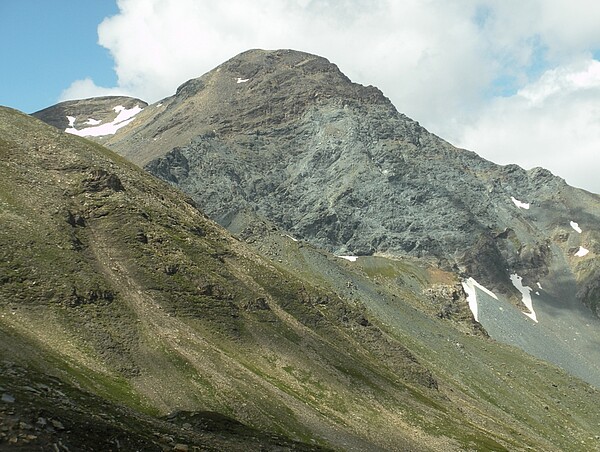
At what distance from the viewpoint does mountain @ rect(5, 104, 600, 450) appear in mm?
38094

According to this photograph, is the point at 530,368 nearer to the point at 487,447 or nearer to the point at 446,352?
the point at 446,352

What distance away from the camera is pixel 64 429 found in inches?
1007

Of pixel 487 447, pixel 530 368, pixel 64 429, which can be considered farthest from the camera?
pixel 530 368

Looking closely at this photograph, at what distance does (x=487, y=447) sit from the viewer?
8269 cm

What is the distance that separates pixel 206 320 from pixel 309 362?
53.7ft

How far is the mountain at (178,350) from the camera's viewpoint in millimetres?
38094

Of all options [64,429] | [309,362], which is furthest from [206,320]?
[64,429]

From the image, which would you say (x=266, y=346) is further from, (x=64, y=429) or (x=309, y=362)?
(x=64, y=429)

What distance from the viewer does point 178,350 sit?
6900 centimetres

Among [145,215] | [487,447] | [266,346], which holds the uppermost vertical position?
[145,215]

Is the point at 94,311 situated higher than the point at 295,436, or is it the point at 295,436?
the point at 94,311

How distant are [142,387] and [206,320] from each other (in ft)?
78.1

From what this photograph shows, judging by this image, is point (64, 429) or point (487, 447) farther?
point (487, 447)

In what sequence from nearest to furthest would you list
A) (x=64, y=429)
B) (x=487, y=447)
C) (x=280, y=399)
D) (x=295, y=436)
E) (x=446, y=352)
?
1. (x=64, y=429)
2. (x=295, y=436)
3. (x=280, y=399)
4. (x=487, y=447)
5. (x=446, y=352)
